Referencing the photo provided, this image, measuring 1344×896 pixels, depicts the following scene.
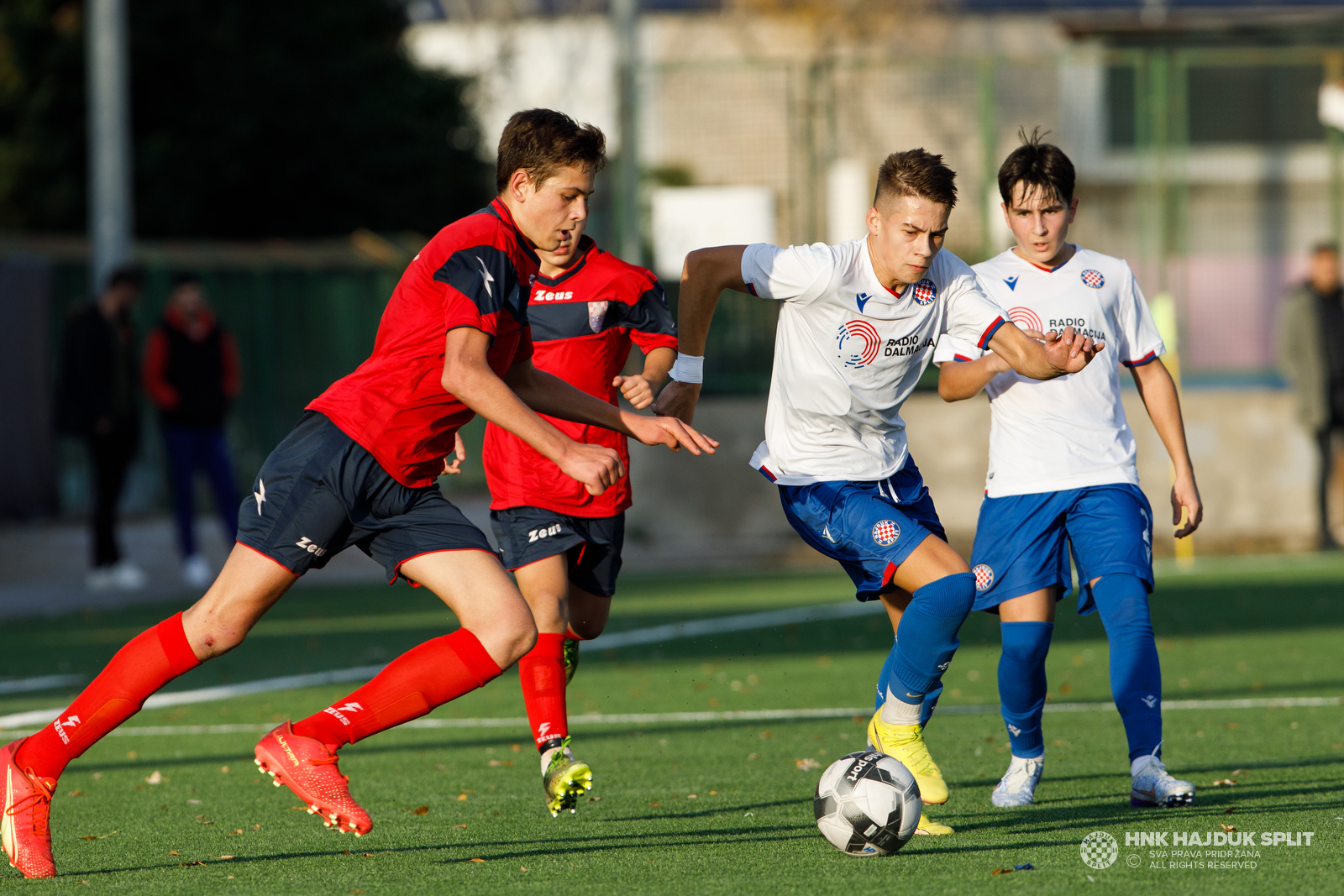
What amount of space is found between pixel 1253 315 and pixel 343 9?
14.3 metres

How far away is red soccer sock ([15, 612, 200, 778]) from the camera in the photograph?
4.93 meters

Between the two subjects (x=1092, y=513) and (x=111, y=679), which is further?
(x=1092, y=513)

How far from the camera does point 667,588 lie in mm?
14312

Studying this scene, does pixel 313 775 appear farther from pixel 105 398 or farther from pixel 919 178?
pixel 105 398

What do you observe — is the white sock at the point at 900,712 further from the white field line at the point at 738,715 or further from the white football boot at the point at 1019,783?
the white field line at the point at 738,715

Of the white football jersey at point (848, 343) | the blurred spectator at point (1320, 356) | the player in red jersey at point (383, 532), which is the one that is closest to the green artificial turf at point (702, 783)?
the player in red jersey at point (383, 532)

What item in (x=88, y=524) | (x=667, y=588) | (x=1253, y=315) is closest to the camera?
(x=667, y=588)

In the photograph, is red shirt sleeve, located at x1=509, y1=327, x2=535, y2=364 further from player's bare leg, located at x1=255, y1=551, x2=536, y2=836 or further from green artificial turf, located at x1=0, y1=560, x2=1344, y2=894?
green artificial turf, located at x1=0, y1=560, x2=1344, y2=894

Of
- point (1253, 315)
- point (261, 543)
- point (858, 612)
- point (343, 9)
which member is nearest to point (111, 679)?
point (261, 543)

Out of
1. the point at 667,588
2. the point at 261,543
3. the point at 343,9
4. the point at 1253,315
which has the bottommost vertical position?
the point at 667,588

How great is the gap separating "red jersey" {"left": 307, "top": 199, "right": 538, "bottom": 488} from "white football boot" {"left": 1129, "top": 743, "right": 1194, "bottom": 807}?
2435mm

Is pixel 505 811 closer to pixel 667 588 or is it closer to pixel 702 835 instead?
pixel 702 835

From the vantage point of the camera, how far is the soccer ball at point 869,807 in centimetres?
498

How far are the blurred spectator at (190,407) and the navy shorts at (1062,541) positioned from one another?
8875mm
